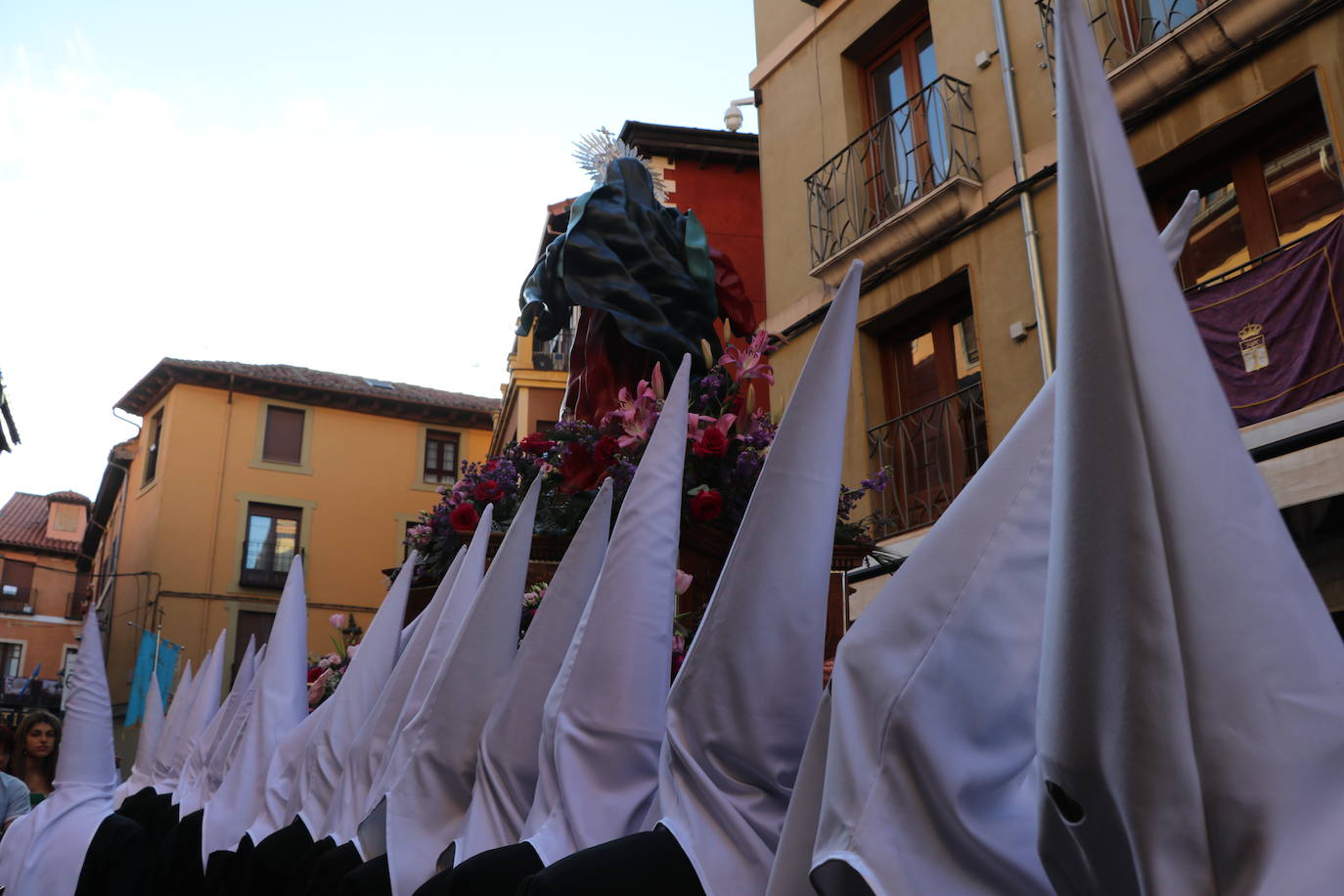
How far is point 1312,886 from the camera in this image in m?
1.03

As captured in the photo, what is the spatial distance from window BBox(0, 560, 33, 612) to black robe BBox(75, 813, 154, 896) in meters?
35.5

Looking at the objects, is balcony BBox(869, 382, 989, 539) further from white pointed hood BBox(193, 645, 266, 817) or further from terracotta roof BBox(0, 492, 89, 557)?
terracotta roof BBox(0, 492, 89, 557)

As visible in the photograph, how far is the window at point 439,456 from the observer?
93.7ft

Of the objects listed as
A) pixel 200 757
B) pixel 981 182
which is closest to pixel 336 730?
pixel 200 757

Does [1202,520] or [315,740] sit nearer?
[1202,520]

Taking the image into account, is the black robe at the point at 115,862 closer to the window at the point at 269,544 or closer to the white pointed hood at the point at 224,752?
the white pointed hood at the point at 224,752

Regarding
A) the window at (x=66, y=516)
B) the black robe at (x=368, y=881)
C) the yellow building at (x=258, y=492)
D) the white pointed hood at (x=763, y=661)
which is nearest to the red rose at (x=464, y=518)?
the black robe at (x=368, y=881)

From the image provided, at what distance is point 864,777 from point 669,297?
3790mm

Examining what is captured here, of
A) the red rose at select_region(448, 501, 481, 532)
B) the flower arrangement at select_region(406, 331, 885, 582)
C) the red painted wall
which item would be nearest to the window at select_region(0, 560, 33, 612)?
the red painted wall

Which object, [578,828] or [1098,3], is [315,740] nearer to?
[578,828]

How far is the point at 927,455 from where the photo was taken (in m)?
8.55

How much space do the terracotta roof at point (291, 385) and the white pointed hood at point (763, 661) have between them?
2624cm

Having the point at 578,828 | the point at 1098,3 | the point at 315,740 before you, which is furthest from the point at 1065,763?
the point at 1098,3

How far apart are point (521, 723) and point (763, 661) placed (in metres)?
1.04
